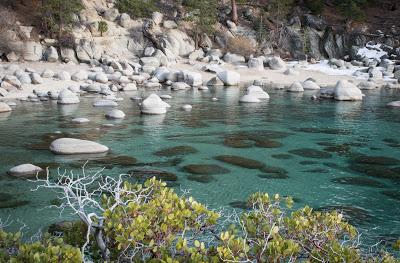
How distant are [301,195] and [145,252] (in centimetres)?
672

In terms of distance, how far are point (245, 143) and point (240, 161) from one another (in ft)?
7.38

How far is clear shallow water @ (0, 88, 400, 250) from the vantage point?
9.94 meters

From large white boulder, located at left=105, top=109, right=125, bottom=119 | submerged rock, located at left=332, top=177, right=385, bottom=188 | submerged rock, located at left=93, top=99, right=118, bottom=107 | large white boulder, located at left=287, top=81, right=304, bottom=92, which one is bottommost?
submerged rock, located at left=332, top=177, right=385, bottom=188

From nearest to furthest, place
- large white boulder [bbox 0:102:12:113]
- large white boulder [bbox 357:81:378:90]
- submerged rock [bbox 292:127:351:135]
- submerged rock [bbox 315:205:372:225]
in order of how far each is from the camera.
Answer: submerged rock [bbox 315:205:372:225] < submerged rock [bbox 292:127:351:135] < large white boulder [bbox 0:102:12:113] < large white boulder [bbox 357:81:378:90]

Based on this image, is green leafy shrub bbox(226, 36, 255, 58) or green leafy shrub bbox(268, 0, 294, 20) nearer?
green leafy shrub bbox(226, 36, 255, 58)

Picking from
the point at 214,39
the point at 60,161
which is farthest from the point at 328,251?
the point at 214,39

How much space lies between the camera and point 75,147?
43.9ft

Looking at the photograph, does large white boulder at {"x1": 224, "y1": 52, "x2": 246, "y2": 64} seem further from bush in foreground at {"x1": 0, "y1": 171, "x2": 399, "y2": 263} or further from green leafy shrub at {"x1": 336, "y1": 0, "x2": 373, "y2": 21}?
bush in foreground at {"x1": 0, "y1": 171, "x2": 399, "y2": 263}

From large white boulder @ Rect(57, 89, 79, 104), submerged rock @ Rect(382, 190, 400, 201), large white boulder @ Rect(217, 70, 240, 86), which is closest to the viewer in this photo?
submerged rock @ Rect(382, 190, 400, 201)

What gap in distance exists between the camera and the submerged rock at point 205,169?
39.3 feet

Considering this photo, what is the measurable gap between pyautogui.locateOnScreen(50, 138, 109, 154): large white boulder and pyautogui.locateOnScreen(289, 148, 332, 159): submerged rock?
5970mm

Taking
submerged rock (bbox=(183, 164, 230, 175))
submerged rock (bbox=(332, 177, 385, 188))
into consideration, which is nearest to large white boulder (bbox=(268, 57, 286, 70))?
submerged rock (bbox=(183, 164, 230, 175))

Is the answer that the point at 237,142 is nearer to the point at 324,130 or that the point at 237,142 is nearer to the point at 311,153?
the point at 311,153

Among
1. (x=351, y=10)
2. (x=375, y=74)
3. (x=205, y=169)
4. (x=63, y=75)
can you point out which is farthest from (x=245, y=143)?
(x=351, y=10)
